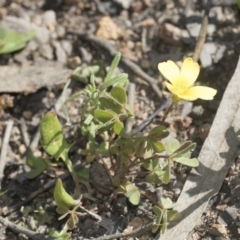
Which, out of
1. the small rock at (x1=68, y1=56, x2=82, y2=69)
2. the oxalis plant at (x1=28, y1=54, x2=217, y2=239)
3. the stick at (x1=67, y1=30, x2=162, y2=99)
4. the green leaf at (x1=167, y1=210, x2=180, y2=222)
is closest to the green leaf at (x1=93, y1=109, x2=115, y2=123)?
the oxalis plant at (x1=28, y1=54, x2=217, y2=239)

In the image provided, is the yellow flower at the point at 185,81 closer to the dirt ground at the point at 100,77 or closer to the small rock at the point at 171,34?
the dirt ground at the point at 100,77

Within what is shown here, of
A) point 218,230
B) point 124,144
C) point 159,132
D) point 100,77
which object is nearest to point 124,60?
point 100,77

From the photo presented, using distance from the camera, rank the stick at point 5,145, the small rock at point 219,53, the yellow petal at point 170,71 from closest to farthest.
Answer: the yellow petal at point 170,71 → the stick at point 5,145 → the small rock at point 219,53

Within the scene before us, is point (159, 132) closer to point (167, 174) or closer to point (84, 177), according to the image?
point (167, 174)

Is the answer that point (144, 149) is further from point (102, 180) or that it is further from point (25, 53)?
point (25, 53)

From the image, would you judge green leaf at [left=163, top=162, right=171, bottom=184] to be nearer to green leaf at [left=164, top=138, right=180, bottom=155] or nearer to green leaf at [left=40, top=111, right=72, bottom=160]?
green leaf at [left=164, top=138, right=180, bottom=155]

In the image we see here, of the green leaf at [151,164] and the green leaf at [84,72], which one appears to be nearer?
the green leaf at [151,164]

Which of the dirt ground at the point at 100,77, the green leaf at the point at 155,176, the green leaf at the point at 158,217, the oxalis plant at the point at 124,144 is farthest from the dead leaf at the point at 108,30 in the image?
the green leaf at the point at 158,217

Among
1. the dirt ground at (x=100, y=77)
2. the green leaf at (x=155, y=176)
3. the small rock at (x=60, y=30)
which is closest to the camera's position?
the green leaf at (x=155, y=176)
